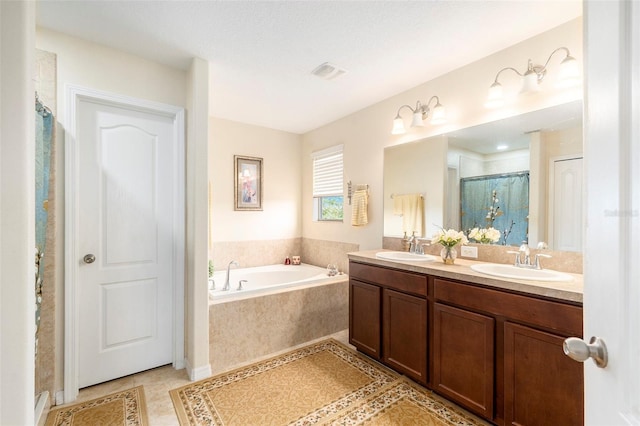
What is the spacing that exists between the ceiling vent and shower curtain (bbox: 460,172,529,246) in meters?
1.40

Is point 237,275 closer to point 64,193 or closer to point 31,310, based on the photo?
point 64,193

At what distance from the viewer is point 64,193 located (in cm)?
197

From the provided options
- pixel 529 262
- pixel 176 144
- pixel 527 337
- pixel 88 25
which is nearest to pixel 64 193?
pixel 176 144

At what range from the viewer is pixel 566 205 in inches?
72.6

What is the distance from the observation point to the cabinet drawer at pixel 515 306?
1373 mm

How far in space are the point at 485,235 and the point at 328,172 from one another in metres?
2.14

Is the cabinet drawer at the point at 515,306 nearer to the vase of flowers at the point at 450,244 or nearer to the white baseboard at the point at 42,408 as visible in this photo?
the vase of flowers at the point at 450,244

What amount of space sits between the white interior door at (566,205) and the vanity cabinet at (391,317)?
2.93 feet

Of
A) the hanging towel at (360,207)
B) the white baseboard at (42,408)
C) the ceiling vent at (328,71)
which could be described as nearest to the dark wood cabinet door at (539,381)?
the hanging towel at (360,207)

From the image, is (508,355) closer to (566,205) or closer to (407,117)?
(566,205)

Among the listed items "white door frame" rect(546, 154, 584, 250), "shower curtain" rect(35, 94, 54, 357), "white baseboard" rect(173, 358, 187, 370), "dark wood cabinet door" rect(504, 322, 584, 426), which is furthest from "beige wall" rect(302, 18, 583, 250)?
"shower curtain" rect(35, 94, 54, 357)

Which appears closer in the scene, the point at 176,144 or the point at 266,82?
the point at 176,144

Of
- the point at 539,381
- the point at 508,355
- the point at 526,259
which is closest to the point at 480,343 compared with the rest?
the point at 508,355

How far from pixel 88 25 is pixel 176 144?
90 cm
